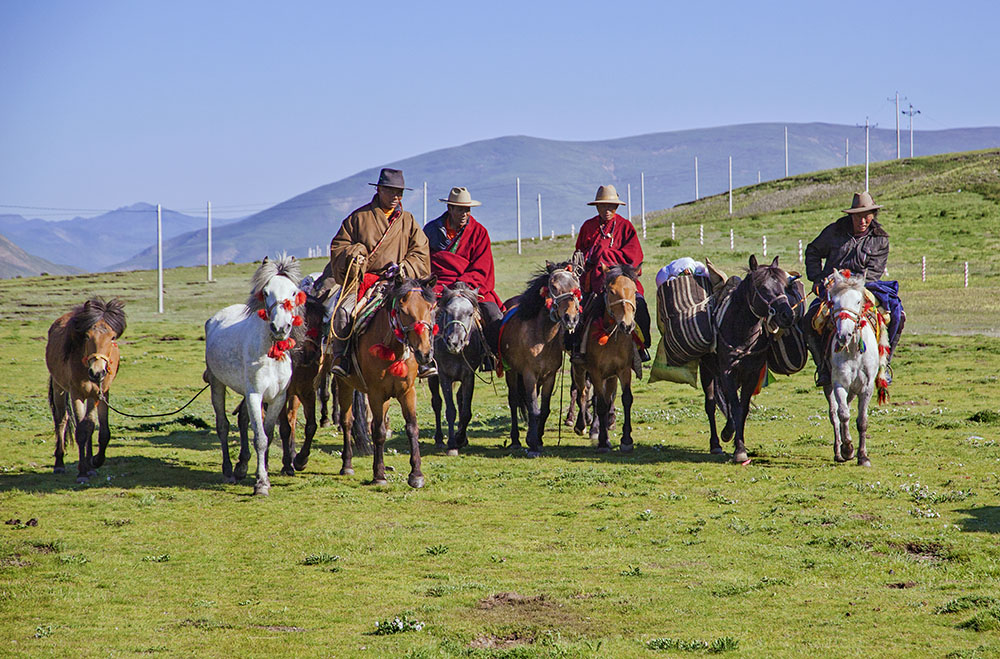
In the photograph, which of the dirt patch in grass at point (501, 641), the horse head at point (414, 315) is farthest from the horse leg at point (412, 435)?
the dirt patch in grass at point (501, 641)

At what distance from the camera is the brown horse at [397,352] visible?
38.1 ft

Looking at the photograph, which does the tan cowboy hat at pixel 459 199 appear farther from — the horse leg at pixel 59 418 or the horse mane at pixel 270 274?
the horse leg at pixel 59 418

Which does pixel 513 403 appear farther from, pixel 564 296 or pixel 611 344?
pixel 564 296

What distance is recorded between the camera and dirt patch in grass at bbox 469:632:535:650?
22.2 feet

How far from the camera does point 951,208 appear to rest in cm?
5766

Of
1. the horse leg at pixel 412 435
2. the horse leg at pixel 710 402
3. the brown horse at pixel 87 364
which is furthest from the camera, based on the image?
the horse leg at pixel 710 402

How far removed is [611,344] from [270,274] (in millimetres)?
4832

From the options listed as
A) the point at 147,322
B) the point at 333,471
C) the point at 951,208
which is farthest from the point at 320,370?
the point at 951,208

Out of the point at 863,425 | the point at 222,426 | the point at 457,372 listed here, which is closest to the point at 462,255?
the point at 457,372

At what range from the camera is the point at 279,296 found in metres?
11.2

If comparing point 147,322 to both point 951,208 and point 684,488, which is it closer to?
point 684,488

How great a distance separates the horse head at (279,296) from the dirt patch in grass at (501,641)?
5143mm

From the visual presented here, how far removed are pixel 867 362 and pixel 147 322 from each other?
2955 centimetres

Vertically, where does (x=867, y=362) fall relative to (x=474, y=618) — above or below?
above
